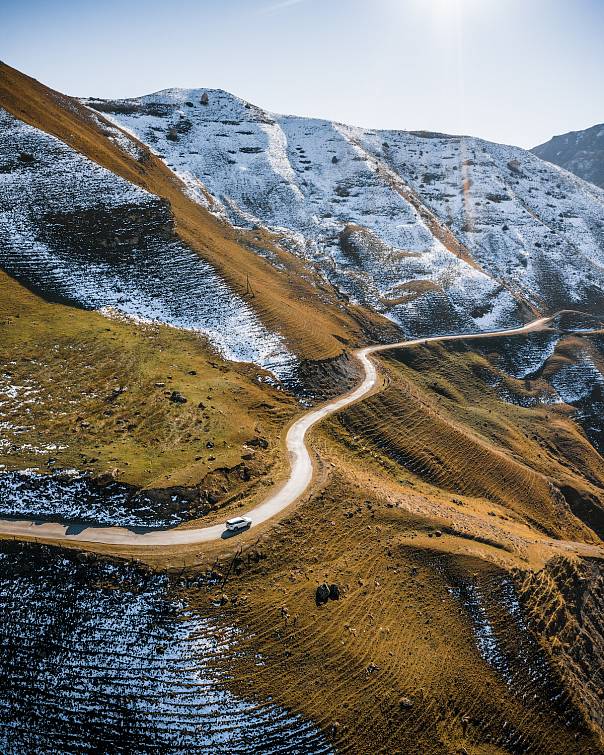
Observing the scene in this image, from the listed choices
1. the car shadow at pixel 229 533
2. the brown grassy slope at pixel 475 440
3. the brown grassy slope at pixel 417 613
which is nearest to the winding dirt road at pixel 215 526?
the car shadow at pixel 229 533

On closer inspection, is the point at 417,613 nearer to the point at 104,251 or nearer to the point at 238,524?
the point at 238,524

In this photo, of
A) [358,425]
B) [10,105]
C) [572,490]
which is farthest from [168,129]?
[572,490]

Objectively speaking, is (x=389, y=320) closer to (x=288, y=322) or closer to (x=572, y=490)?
(x=288, y=322)

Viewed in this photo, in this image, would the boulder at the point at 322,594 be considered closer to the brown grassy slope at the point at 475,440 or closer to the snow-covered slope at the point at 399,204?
the brown grassy slope at the point at 475,440

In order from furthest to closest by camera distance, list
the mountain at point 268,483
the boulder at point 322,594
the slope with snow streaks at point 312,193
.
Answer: the slope with snow streaks at point 312,193 → the boulder at point 322,594 → the mountain at point 268,483

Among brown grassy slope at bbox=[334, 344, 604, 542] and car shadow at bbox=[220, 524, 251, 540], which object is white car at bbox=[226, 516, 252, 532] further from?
brown grassy slope at bbox=[334, 344, 604, 542]
